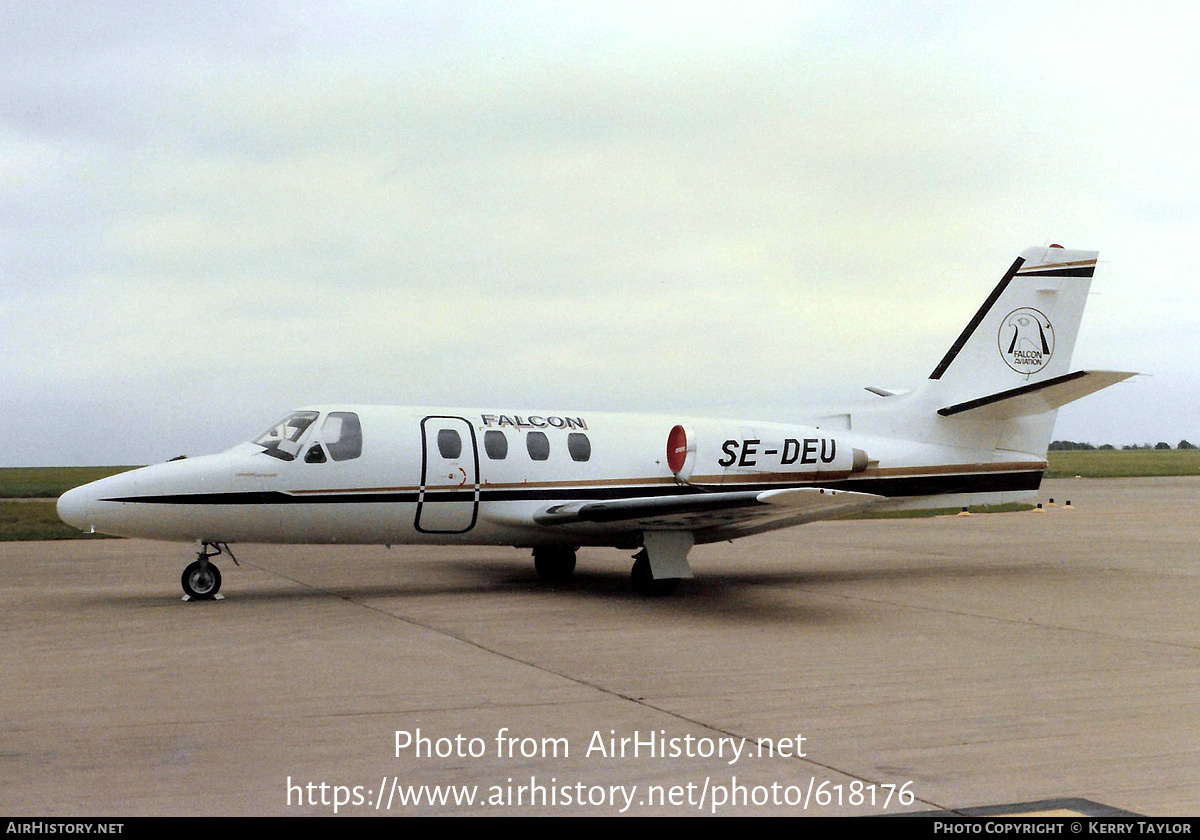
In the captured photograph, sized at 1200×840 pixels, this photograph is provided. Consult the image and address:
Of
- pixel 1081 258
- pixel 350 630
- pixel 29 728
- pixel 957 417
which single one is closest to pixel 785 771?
pixel 29 728

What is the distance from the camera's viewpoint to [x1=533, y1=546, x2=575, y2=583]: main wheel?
16719mm

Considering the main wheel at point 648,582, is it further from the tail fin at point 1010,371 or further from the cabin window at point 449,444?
the tail fin at point 1010,371

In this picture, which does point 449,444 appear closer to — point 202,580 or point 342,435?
point 342,435

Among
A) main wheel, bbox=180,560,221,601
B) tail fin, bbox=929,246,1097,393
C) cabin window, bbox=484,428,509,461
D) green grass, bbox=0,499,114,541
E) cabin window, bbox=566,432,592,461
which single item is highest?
tail fin, bbox=929,246,1097,393

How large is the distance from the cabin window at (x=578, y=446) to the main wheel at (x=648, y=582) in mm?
1732

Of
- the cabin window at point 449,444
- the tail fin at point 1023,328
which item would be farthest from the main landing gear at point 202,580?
the tail fin at point 1023,328

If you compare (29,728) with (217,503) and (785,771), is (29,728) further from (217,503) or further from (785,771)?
(217,503)

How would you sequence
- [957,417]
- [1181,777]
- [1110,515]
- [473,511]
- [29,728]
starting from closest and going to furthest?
[1181,777] < [29,728] < [473,511] < [957,417] < [1110,515]

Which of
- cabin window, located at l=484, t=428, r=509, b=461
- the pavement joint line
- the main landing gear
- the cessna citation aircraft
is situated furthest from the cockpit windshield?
cabin window, located at l=484, t=428, r=509, b=461

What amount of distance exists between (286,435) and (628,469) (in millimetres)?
4757

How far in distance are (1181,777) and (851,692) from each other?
266cm

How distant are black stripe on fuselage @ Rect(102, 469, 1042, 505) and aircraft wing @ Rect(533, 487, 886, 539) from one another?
0.33 meters

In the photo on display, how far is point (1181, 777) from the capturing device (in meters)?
6.23

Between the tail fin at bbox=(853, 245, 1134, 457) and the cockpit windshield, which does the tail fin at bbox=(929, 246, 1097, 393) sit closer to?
the tail fin at bbox=(853, 245, 1134, 457)
